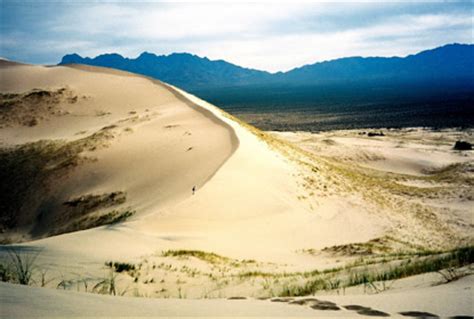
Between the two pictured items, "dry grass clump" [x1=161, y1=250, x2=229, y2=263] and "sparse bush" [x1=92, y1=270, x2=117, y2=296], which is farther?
"dry grass clump" [x1=161, y1=250, x2=229, y2=263]

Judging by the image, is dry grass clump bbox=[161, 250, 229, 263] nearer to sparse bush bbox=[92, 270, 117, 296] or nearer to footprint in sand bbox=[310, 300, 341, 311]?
sparse bush bbox=[92, 270, 117, 296]

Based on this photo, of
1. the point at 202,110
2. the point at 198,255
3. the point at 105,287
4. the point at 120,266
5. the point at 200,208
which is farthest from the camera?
the point at 202,110

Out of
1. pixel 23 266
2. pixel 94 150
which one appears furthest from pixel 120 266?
pixel 94 150

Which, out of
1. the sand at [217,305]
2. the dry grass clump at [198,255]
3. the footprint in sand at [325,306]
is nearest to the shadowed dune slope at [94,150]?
the dry grass clump at [198,255]

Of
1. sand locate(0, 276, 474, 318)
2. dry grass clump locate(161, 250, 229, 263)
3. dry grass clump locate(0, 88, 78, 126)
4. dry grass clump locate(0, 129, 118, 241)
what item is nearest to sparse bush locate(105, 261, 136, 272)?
dry grass clump locate(161, 250, 229, 263)

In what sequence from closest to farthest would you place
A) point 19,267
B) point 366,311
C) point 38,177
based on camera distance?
point 366,311
point 19,267
point 38,177

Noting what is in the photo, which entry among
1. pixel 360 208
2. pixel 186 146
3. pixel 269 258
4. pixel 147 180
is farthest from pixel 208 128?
pixel 269 258

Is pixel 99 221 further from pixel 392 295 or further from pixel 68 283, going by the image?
pixel 392 295

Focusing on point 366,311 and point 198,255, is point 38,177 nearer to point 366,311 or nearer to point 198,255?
point 198,255
